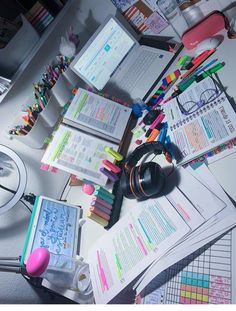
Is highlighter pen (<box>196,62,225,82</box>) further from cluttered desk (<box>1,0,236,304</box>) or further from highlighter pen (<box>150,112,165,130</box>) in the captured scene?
highlighter pen (<box>150,112,165,130</box>)

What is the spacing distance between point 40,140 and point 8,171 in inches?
6.9

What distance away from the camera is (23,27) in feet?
3.35

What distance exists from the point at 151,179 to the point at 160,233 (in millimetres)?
162

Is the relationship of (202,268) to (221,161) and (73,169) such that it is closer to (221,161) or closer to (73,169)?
(221,161)

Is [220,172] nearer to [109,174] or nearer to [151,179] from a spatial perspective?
[151,179]

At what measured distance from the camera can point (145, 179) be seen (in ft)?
2.93

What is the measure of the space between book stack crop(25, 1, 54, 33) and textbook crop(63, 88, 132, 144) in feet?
0.90

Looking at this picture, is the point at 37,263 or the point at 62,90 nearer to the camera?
the point at 37,263

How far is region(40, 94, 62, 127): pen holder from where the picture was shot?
42.1 inches

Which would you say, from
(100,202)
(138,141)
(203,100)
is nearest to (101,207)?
(100,202)

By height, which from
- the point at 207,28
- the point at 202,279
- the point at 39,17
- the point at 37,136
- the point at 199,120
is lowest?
the point at 202,279

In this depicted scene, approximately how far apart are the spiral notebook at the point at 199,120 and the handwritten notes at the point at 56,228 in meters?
0.45

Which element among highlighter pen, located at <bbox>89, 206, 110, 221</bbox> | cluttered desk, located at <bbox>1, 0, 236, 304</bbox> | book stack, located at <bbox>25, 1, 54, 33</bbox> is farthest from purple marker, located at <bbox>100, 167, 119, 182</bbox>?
book stack, located at <bbox>25, 1, 54, 33</bbox>

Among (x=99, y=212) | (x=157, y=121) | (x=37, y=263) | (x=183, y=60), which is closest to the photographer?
(x=37, y=263)
